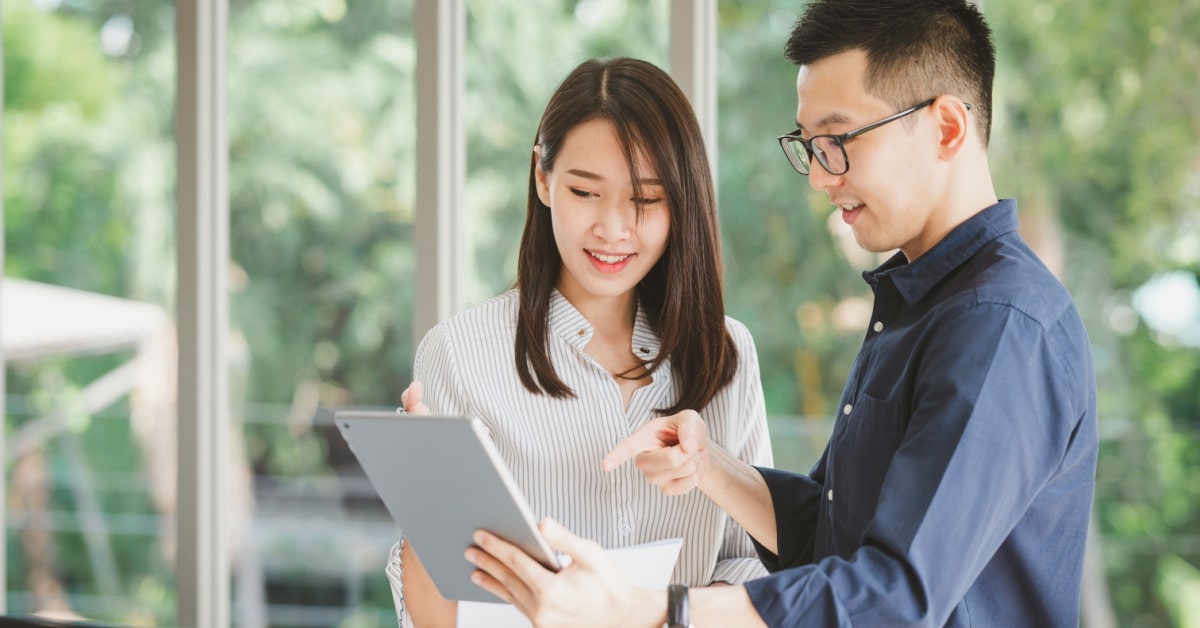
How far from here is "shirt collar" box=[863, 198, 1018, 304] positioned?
1393 mm

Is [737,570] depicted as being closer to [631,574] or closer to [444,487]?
[631,574]

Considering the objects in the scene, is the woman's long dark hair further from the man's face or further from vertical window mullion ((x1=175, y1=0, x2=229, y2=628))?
vertical window mullion ((x1=175, y1=0, x2=229, y2=628))

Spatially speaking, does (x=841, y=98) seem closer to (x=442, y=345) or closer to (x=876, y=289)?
(x=876, y=289)

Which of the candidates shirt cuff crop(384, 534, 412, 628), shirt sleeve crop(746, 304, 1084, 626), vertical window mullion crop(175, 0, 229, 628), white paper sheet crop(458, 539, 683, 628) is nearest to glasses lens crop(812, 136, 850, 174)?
shirt sleeve crop(746, 304, 1084, 626)

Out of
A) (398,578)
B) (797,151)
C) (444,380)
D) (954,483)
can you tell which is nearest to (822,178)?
(797,151)

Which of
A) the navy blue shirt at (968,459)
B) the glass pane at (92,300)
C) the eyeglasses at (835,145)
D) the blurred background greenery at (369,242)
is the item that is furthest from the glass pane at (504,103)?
the navy blue shirt at (968,459)

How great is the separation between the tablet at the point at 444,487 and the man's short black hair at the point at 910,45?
0.67 m

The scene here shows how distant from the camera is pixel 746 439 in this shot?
191 cm

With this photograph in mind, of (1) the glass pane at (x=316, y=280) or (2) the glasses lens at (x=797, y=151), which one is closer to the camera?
(2) the glasses lens at (x=797, y=151)

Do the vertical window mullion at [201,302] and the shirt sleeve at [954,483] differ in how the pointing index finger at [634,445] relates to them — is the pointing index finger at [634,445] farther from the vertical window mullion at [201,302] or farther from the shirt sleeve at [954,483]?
the vertical window mullion at [201,302]

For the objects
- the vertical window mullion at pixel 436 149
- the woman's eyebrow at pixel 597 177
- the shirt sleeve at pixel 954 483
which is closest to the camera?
the shirt sleeve at pixel 954 483

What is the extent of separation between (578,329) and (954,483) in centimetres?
82

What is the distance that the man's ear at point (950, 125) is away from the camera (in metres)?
1.40

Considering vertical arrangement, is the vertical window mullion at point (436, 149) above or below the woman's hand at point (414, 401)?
above
